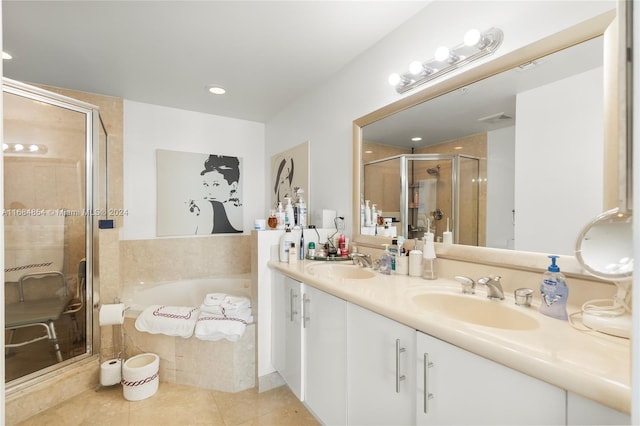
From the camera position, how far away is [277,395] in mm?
1899

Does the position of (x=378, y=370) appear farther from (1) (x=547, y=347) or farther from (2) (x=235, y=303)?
(2) (x=235, y=303)

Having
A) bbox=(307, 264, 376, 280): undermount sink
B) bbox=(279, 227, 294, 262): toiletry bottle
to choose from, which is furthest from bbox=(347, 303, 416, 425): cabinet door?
bbox=(279, 227, 294, 262): toiletry bottle

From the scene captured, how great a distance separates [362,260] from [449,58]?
1.18 meters

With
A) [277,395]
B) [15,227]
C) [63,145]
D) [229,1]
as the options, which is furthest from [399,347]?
[63,145]

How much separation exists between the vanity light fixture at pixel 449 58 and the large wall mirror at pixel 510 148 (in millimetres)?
58

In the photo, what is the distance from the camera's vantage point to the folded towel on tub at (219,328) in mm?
1853

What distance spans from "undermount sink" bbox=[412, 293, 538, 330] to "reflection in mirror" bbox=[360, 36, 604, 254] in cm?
27

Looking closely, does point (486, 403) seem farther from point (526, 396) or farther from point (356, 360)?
point (356, 360)

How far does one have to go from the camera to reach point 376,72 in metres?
1.83

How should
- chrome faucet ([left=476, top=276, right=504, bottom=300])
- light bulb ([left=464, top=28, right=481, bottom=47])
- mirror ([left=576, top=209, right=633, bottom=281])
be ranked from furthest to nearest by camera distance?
light bulb ([left=464, top=28, right=481, bottom=47]) → chrome faucet ([left=476, top=276, right=504, bottom=300]) → mirror ([left=576, top=209, right=633, bottom=281])

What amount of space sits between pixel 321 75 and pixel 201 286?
7.59 feet

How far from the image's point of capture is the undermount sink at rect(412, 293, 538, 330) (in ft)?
3.20

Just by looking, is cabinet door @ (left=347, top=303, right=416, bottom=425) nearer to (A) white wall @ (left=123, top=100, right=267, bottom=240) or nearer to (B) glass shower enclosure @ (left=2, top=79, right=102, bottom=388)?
(B) glass shower enclosure @ (left=2, top=79, right=102, bottom=388)

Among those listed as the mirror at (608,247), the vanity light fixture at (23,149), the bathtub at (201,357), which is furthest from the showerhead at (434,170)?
the vanity light fixture at (23,149)
